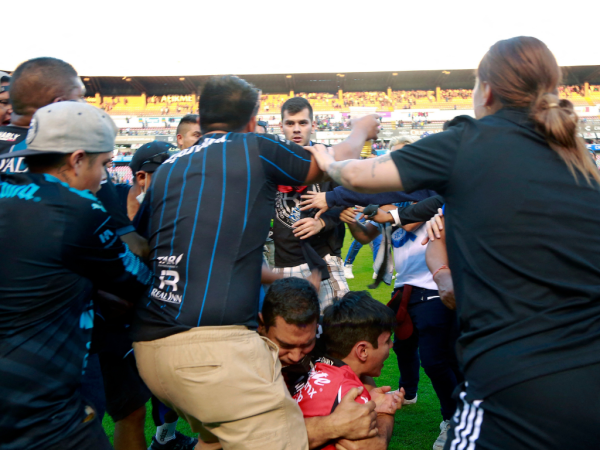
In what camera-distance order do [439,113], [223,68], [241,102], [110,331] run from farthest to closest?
[223,68] < [439,113] < [110,331] < [241,102]

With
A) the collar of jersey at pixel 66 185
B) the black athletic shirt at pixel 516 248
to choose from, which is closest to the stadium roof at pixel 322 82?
the collar of jersey at pixel 66 185

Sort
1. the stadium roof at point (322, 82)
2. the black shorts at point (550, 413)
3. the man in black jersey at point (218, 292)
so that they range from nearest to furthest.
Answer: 1. the black shorts at point (550, 413)
2. the man in black jersey at point (218, 292)
3. the stadium roof at point (322, 82)

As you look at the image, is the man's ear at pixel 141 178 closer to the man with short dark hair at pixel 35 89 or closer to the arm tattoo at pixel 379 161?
the man with short dark hair at pixel 35 89

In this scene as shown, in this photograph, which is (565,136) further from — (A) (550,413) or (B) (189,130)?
(B) (189,130)

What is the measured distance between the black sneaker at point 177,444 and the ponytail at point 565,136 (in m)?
3.36

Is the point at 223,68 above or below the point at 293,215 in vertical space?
above

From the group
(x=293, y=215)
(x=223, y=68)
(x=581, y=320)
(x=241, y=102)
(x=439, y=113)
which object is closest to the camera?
(x=581, y=320)

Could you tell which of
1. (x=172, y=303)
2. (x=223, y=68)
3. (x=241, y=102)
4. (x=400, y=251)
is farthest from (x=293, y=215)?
(x=223, y=68)

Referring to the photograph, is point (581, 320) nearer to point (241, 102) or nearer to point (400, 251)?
point (241, 102)

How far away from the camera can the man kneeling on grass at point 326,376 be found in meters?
2.17

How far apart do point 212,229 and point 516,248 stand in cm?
119

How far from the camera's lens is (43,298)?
1771mm

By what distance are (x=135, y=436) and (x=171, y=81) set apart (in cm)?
4610

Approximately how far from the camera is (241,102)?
224 cm
